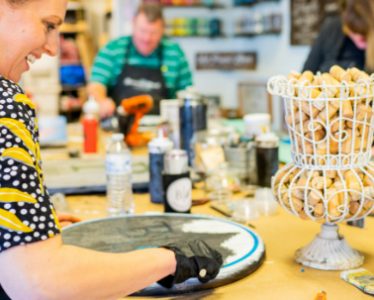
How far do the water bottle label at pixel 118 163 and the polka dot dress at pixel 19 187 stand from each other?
820mm

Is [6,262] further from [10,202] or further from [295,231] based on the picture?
[295,231]

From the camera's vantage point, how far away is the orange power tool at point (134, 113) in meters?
2.77

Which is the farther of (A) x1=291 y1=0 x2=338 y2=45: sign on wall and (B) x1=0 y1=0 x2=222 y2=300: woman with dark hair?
(A) x1=291 y1=0 x2=338 y2=45: sign on wall

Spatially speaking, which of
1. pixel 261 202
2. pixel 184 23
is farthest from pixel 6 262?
pixel 184 23

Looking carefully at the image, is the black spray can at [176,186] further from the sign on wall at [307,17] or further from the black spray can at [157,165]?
the sign on wall at [307,17]

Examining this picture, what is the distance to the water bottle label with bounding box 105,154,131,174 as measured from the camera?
173 centimetres

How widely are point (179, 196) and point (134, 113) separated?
120 centimetres

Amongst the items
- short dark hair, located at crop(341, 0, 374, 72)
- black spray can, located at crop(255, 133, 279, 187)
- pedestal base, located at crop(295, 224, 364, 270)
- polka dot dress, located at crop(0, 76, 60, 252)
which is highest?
short dark hair, located at crop(341, 0, 374, 72)

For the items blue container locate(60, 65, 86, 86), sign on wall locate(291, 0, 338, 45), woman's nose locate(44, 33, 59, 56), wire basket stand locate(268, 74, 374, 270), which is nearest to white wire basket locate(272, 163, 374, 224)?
wire basket stand locate(268, 74, 374, 270)

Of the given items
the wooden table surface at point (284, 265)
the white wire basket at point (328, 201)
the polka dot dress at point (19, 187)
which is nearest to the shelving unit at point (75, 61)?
the wooden table surface at point (284, 265)

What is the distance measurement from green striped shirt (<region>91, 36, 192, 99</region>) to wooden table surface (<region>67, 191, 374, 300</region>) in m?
2.11

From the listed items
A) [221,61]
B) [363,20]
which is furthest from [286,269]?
[221,61]

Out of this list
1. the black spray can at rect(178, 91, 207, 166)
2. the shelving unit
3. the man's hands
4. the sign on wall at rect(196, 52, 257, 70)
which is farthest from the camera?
the shelving unit

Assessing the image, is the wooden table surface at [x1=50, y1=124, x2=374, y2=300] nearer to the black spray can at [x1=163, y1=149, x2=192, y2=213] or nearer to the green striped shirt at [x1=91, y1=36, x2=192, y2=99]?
the black spray can at [x1=163, y1=149, x2=192, y2=213]
